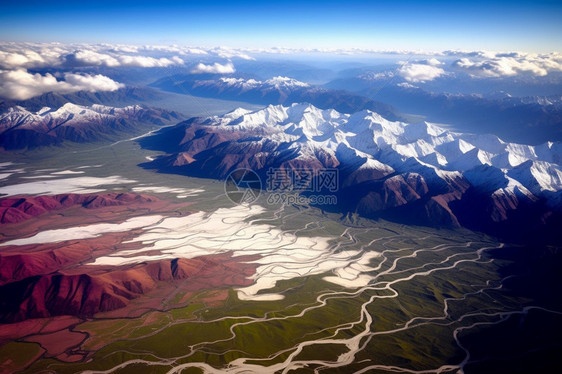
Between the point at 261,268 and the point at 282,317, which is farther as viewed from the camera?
the point at 261,268

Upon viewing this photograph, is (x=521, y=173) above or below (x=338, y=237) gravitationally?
above

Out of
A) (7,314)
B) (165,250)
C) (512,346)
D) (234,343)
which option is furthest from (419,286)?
(7,314)

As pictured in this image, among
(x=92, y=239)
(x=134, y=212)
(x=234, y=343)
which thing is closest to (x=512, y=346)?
(x=234, y=343)

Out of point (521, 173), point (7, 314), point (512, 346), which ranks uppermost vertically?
point (521, 173)

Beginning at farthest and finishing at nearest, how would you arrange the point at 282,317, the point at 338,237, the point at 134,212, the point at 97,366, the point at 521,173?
the point at 521,173 < the point at 134,212 < the point at 338,237 < the point at 282,317 < the point at 97,366

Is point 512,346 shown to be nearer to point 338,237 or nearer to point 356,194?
point 338,237

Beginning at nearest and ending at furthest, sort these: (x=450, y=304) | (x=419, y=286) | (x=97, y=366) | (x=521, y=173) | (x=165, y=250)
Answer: (x=97, y=366) < (x=450, y=304) < (x=419, y=286) < (x=165, y=250) < (x=521, y=173)

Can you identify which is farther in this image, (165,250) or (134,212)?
(134,212)

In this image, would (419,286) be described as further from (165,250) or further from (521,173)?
(521,173)

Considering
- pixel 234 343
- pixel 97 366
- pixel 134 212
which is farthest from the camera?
pixel 134 212
